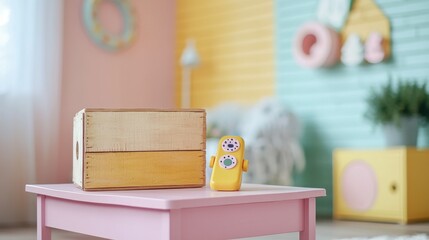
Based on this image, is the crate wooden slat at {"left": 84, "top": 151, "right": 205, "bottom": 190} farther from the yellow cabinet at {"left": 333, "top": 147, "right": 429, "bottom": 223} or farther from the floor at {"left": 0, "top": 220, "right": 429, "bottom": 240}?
the yellow cabinet at {"left": 333, "top": 147, "right": 429, "bottom": 223}

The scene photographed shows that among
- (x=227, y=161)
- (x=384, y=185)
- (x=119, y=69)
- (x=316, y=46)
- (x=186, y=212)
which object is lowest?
(x=384, y=185)

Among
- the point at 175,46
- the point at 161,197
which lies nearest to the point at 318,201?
the point at 175,46

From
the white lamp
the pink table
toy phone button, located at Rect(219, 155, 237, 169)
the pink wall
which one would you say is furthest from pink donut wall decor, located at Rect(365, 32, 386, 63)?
toy phone button, located at Rect(219, 155, 237, 169)

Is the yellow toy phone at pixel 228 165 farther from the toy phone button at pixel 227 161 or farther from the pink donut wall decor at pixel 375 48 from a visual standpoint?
the pink donut wall decor at pixel 375 48

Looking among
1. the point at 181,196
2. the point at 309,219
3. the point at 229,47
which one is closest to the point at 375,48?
the point at 229,47

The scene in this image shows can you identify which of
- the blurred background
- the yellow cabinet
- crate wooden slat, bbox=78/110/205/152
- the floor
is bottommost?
the floor

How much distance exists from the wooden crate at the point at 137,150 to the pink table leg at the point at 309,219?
30cm

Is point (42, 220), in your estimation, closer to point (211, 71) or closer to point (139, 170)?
point (139, 170)

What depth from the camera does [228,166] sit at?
174 cm

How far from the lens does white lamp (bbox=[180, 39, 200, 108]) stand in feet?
15.6

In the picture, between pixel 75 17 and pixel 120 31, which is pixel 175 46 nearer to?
pixel 120 31

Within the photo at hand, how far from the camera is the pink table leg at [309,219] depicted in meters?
1.76

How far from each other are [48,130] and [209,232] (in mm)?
2691

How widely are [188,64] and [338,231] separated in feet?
6.57
